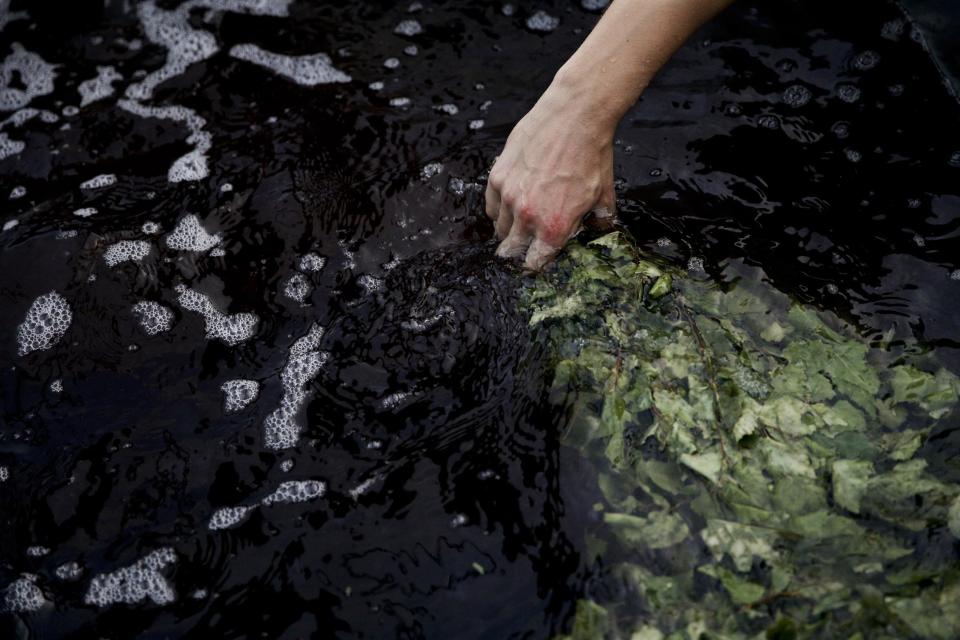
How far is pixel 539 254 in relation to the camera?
218cm

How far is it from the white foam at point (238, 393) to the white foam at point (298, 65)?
144cm

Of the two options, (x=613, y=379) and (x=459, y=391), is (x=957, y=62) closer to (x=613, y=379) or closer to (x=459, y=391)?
(x=613, y=379)

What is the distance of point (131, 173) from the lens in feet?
9.59

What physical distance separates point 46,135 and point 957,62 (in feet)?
11.6

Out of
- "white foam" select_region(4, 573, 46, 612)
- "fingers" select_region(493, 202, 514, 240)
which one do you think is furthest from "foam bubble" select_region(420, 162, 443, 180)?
"white foam" select_region(4, 573, 46, 612)

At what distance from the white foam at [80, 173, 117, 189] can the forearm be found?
1850 millimetres

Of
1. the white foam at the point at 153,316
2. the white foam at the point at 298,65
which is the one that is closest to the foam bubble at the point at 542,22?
the white foam at the point at 298,65

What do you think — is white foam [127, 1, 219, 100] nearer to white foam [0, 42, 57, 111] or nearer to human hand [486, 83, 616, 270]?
white foam [0, 42, 57, 111]

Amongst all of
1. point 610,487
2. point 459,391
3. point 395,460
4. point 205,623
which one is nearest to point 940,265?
point 610,487

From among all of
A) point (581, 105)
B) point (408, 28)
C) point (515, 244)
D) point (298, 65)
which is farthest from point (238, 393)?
point (408, 28)

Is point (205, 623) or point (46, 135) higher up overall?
point (46, 135)

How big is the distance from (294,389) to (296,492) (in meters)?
0.35

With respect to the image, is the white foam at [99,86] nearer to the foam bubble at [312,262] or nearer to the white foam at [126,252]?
the white foam at [126,252]

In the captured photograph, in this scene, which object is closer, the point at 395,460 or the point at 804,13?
the point at 395,460
